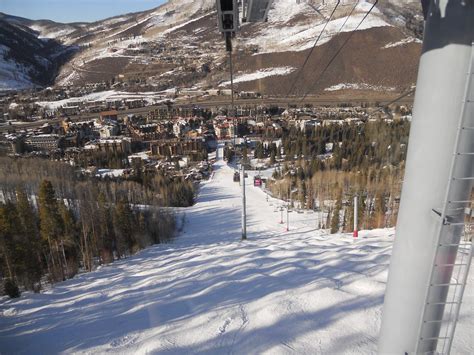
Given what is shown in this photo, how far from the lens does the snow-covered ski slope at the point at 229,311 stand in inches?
68.2

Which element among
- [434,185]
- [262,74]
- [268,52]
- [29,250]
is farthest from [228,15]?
[268,52]

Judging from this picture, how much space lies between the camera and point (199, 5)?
129m

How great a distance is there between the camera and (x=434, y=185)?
826 millimetres

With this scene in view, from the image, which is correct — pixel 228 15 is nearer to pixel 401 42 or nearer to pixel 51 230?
pixel 51 230

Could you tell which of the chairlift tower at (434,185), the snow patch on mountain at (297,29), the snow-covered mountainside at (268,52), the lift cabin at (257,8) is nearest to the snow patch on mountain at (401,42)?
the snow-covered mountainside at (268,52)

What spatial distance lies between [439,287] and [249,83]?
239ft

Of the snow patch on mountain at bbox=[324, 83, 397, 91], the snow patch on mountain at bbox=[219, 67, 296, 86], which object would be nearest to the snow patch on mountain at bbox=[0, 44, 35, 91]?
the snow patch on mountain at bbox=[219, 67, 296, 86]

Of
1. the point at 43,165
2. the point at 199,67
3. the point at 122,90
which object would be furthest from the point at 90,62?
the point at 43,165

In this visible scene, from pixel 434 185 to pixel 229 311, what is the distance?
5.35 ft

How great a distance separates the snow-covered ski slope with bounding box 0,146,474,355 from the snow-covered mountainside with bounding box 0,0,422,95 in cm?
5386

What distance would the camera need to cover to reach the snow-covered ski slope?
1733 mm

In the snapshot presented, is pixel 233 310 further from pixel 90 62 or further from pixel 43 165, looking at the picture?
pixel 90 62

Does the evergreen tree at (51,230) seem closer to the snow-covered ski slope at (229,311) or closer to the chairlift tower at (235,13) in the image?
the snow-covered ski slope at (229,311)

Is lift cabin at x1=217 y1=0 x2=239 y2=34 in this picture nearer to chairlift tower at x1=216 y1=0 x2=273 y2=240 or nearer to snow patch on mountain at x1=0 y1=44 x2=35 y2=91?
chairlift tower at x1=216 y1=0 x2=273 y2=240
